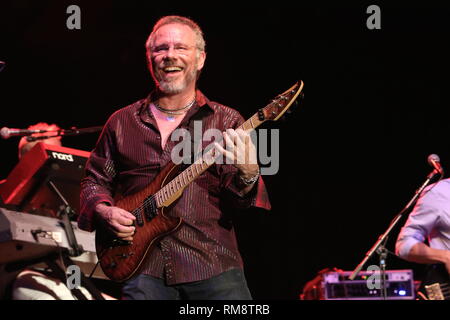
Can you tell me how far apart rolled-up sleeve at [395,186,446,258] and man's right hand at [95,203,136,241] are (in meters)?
2.83

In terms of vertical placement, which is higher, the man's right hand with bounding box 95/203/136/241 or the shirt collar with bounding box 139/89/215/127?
the shirt collar with bounding box 139/89/215/127

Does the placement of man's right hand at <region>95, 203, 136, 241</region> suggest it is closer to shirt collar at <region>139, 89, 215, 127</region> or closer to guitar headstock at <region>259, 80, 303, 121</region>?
→ shirt collar at <region>139, 89, 215, 127</region>

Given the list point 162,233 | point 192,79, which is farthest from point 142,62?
point 162,233

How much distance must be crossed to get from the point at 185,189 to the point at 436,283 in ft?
8.69

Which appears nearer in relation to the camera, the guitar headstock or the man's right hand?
the man's right hand

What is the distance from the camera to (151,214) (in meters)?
3.28

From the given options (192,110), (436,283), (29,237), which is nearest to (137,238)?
(192,110)

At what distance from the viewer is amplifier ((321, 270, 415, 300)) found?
6.86m

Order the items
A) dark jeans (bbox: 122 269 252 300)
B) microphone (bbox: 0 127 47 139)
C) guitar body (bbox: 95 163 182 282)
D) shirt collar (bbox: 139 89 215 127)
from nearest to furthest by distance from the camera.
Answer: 1. dark jeans (bbox: 122 269 252 300)
2. guitar body (bbox: 95 163 182 282)
3. shirt collar (bbox: 139 89 215 127)
4. microphone (bbox: 0 127 47 139)

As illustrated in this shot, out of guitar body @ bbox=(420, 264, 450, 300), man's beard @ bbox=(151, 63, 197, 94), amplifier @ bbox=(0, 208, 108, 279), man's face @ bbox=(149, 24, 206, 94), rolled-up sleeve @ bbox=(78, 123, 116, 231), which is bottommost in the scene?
guitar body @ bbox=(420, 264, 450, 300)

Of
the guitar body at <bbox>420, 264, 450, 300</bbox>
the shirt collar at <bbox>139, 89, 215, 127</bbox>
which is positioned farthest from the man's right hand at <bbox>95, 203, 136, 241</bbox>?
the guitar body at <bbox>420, 264, 450, 300</bbox>

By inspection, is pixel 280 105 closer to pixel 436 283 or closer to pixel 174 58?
pixel 174 58

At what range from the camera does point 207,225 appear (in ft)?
10.6

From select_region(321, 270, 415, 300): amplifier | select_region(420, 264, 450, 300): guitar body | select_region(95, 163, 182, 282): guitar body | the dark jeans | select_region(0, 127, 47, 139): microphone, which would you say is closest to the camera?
the dark jeans
